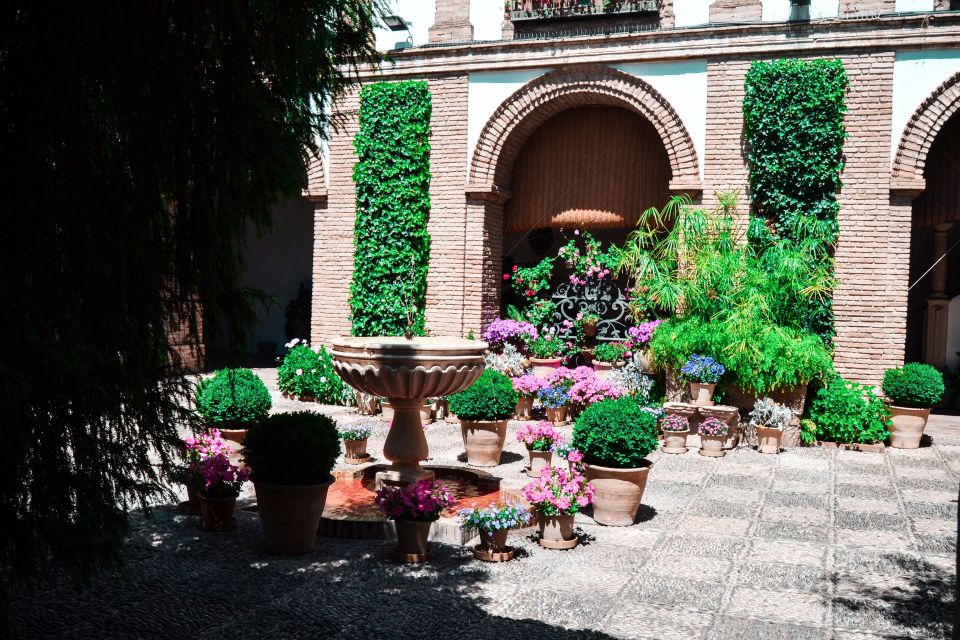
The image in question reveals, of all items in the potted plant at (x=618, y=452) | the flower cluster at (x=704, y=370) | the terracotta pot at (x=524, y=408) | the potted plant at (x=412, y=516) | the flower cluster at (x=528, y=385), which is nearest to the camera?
the potted plant at (x=412, y=516)

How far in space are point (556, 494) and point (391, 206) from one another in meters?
7.42

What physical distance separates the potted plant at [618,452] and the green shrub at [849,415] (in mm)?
4390

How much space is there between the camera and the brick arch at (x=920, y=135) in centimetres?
985

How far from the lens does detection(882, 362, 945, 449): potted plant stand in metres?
9.40

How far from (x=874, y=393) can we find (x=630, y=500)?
548cm

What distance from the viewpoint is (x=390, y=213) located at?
1202cm

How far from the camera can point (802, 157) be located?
1011 centimetres

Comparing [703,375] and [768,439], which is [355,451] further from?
[768,439]

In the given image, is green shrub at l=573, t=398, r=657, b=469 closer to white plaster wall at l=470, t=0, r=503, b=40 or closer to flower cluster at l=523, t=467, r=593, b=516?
flower cluster at l=523, t=467, r=593, b=516

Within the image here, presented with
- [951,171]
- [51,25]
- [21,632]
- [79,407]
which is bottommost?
[21,632]

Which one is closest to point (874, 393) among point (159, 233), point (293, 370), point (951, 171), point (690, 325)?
point (690, 325)

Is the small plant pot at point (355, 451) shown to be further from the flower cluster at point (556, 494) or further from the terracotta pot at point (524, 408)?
the terracotta pot at point (524, 408)

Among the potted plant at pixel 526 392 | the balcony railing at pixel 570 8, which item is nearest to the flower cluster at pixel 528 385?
the potted plant at pixel 526 392

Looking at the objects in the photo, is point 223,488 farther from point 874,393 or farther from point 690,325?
point 874,393
